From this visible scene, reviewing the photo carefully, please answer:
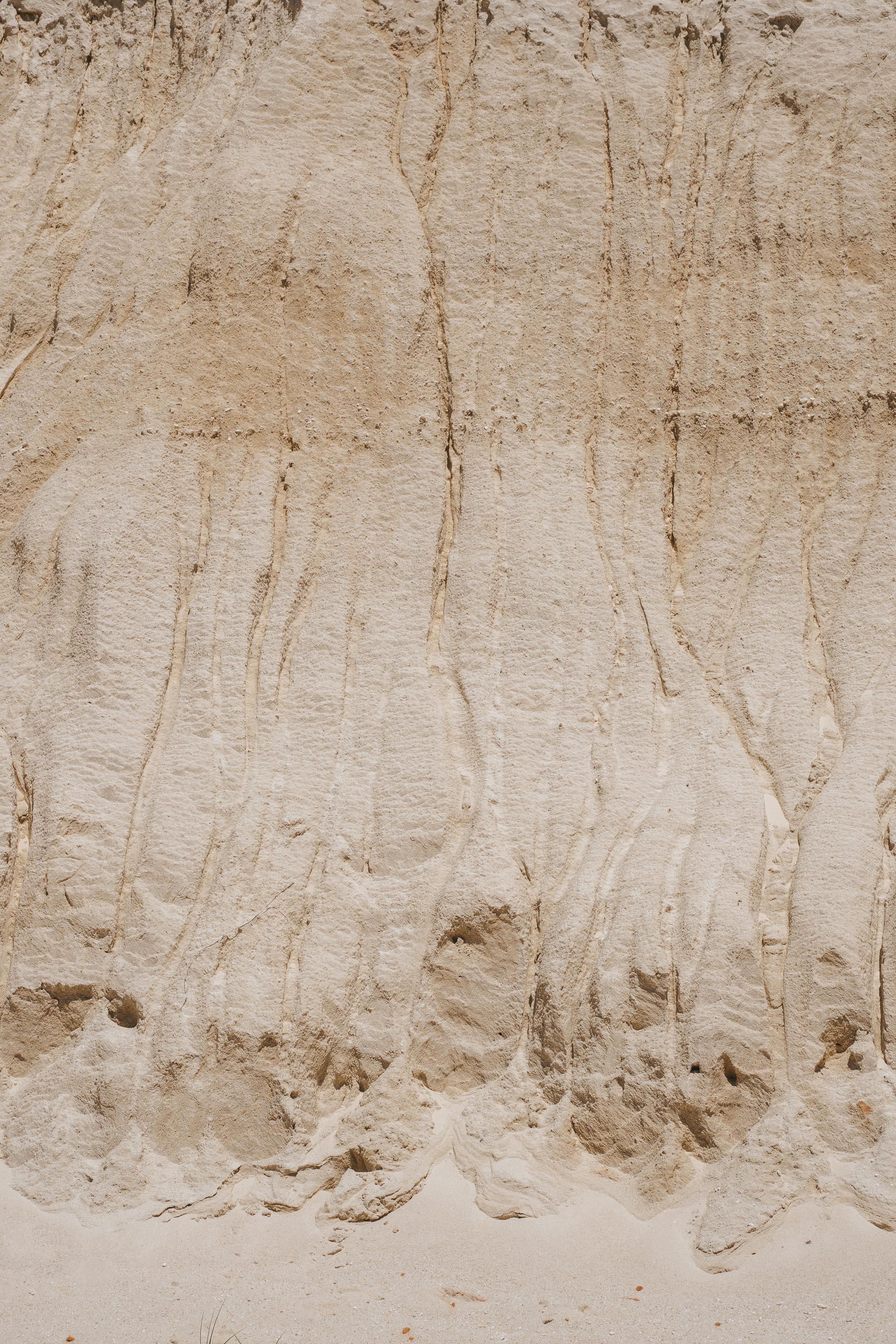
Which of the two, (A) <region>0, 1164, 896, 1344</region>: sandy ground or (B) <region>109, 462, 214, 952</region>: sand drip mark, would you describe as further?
(B) <region>109, 462, 214, 952</region>: sand drip mark

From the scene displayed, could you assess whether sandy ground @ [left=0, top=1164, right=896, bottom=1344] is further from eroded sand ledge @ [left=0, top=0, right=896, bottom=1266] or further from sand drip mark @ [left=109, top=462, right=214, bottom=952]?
sand drip mark @ [left=109, top=462, right=214, bottom=952]

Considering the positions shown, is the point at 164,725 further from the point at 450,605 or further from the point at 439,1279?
the point at 439,1279

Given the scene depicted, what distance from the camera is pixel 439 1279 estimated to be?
4.56 m

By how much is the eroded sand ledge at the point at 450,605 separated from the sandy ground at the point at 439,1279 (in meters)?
0.12

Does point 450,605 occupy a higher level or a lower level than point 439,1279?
higher

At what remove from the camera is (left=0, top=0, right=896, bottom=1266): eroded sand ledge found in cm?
504

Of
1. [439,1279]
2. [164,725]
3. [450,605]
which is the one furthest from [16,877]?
[439,1279]

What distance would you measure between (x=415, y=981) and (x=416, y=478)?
252 centimetres

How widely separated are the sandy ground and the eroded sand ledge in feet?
0.39

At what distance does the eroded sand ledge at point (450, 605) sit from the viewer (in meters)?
5.04

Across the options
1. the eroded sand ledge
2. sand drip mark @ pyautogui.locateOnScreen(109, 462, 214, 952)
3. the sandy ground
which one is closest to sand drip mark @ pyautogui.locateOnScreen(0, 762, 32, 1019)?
the eroded sand ledge

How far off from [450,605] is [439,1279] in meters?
2.98

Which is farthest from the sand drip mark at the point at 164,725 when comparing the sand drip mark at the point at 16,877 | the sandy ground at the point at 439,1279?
the sandy ground at the point at 439,1279

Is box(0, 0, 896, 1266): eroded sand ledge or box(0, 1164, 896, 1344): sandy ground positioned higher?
box(0, 0, 896, 1266): eroded sand ledge
